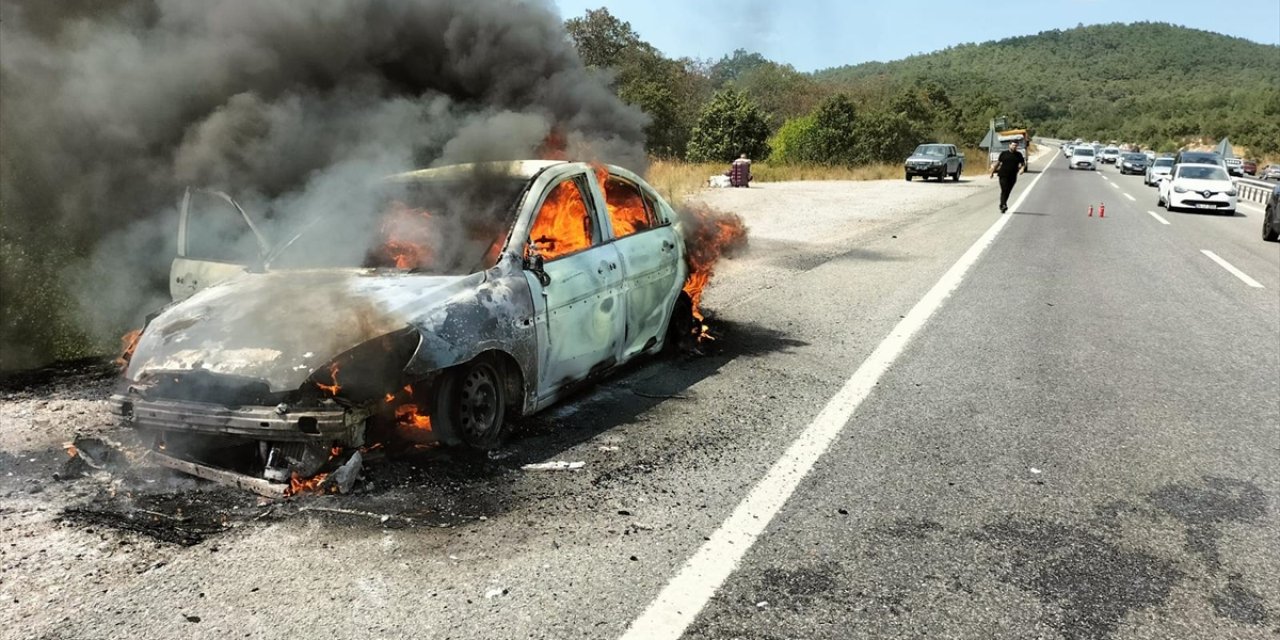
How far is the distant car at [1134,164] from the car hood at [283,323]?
5741 cm

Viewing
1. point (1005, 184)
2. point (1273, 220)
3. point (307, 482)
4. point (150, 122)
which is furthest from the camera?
point (1005, 184)

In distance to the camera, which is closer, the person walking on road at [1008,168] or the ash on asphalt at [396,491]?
the ash on asphalt at [396,491]

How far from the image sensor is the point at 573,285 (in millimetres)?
4770

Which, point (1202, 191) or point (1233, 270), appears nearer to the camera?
point (1233, 270)

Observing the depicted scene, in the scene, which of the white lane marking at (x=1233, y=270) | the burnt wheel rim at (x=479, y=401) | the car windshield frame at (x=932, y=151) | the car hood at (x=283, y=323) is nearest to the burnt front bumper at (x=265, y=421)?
the car hood at (x=283, y=323)

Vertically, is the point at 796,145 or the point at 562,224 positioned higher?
the point at 796,145

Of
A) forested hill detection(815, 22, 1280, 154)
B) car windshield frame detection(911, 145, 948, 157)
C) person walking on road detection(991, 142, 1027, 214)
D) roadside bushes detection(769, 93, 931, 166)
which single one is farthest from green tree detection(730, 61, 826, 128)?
person walking on road detection(991, 142, 1027, 214)

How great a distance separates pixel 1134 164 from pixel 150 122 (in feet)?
187

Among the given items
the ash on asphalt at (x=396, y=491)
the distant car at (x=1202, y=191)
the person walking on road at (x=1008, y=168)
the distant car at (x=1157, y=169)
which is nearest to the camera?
the ash on asphalt at (x=396, y=491)

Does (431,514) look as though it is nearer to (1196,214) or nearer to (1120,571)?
(1120,571)

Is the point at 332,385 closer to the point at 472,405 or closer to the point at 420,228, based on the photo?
the point at 472,405

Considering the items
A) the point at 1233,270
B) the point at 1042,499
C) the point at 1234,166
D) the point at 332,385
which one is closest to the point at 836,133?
the point at 1234,166

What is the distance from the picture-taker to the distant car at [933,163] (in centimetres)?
3666

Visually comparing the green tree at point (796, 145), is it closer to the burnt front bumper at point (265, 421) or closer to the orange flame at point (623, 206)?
Answer: the orange flame at point (623, 206)
